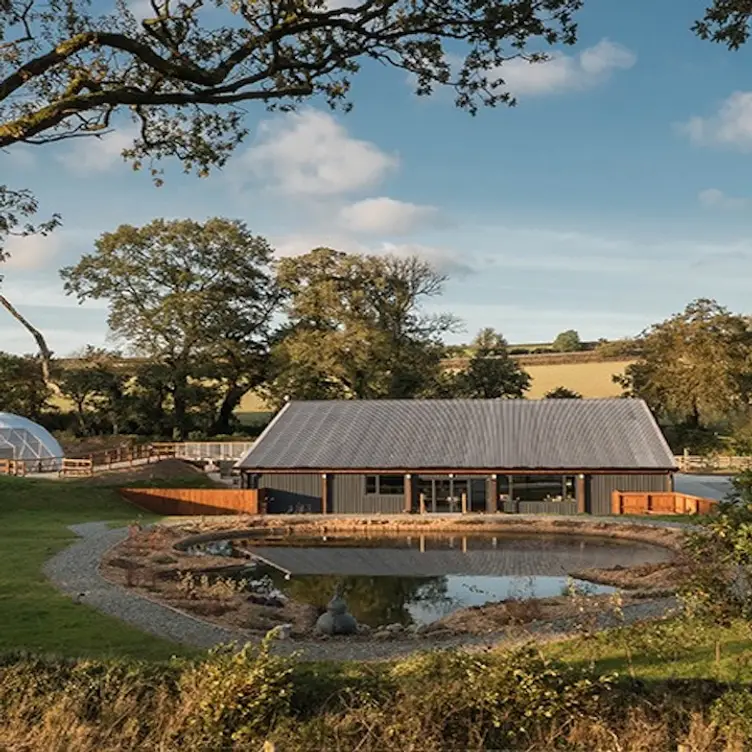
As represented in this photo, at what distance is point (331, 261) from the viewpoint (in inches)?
2307

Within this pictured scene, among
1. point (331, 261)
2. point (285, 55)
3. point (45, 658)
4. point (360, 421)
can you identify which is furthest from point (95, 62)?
point (331, 261)

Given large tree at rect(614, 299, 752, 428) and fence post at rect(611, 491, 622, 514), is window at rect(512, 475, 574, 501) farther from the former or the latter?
large tree at rect(614, 299, 752, 428)

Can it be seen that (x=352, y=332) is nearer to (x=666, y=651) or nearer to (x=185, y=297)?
(x=185, y=297)

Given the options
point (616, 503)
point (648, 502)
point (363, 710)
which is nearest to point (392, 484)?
point (616, 503)

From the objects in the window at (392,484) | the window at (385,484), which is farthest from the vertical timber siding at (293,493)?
the window at (392,484)

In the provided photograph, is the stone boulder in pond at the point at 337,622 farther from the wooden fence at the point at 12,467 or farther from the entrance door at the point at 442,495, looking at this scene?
the wooden fence at the point at 12,467

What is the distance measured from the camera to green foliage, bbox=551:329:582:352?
89319mm

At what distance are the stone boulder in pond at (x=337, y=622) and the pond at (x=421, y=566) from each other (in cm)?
196

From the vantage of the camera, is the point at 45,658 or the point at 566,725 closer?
the point at 566,725

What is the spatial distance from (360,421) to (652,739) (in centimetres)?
A: 3389

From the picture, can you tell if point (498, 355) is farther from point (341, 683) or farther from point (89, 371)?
point (341, 683)

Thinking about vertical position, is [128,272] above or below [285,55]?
above

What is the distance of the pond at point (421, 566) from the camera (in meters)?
20.9

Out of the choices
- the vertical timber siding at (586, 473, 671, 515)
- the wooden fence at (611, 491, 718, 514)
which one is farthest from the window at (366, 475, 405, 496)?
the wooden fence at (611, 491, 718, 514)
